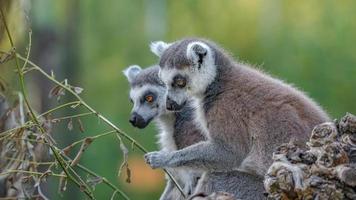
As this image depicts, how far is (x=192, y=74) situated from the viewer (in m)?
5.07

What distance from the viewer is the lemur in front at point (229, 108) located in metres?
4.48

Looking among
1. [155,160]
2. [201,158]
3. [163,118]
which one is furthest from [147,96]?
[201,158]

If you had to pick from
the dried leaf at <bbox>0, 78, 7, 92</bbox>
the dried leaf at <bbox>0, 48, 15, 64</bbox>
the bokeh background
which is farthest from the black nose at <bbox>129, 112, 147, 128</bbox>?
the bokeh background

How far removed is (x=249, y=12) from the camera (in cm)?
1780

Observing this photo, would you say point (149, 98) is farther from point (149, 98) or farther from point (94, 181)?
point (94, 181)

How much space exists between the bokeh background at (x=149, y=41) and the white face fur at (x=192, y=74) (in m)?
5.08

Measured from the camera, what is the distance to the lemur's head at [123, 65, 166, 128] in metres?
5.66

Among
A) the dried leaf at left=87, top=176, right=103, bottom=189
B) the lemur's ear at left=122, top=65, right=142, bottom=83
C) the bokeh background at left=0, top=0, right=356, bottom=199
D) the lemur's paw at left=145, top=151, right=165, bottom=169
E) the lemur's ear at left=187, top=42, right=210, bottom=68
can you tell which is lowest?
the dried leaf at left=87, top=176, right=103, bottom=189

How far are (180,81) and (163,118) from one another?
684 millimetres

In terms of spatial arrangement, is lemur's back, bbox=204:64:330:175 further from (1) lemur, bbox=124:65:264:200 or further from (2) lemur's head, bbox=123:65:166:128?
(2) lemur's head, bbox=123:65:166:128

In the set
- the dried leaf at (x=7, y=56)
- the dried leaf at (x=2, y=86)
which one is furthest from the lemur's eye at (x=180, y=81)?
the dried leaf at (x=7, y=56)

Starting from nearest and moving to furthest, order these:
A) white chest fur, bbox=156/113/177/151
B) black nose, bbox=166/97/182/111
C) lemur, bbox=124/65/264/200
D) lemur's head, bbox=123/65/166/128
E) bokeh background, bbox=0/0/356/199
Answer: black nose, bbox=166/97/182/111
lemur, bbox=124/65/264/200
white chest fur, bbox=156/113/177/151
lemur's head, bbox=123/65/166/128
bokeh background, bbox=0/0/356/199

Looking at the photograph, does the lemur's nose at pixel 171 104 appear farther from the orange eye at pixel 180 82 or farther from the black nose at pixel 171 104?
the orange eye at pixel 180 82

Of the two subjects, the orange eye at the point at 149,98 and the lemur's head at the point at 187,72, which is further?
the orange eye at the point at 149,98
